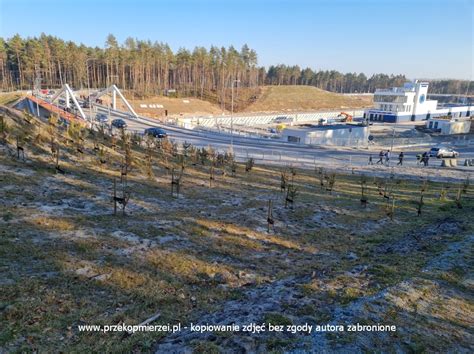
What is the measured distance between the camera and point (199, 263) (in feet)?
30.1

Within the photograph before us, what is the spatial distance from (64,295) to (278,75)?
15890 cm

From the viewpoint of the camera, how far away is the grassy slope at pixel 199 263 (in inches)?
245

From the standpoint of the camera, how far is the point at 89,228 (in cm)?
1055

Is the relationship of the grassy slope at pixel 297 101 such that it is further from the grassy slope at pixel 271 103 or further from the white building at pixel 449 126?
the white building at pixel 449 126

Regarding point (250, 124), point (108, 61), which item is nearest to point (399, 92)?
point (250, 124)

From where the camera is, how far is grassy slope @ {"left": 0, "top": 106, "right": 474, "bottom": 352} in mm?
6219

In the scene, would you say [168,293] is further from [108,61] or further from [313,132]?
[108,61]

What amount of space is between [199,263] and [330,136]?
165 ft

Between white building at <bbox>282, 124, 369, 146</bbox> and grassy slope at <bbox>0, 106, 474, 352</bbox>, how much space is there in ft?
121

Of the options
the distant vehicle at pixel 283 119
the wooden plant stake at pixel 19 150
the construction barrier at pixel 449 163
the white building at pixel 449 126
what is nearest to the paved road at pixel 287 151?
the construction barrier at pixel 449 163

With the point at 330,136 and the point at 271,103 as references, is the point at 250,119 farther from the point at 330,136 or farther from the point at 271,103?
the point at 330,136

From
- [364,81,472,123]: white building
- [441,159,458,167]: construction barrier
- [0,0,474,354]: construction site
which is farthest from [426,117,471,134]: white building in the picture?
[0,0,474,354]: construction site

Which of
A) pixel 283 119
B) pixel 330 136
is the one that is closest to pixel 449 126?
pixel 330 136

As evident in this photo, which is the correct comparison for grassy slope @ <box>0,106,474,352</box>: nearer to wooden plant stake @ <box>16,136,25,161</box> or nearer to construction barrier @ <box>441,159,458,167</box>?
wooden plant stake @ <box>16,136,25,161</box>
